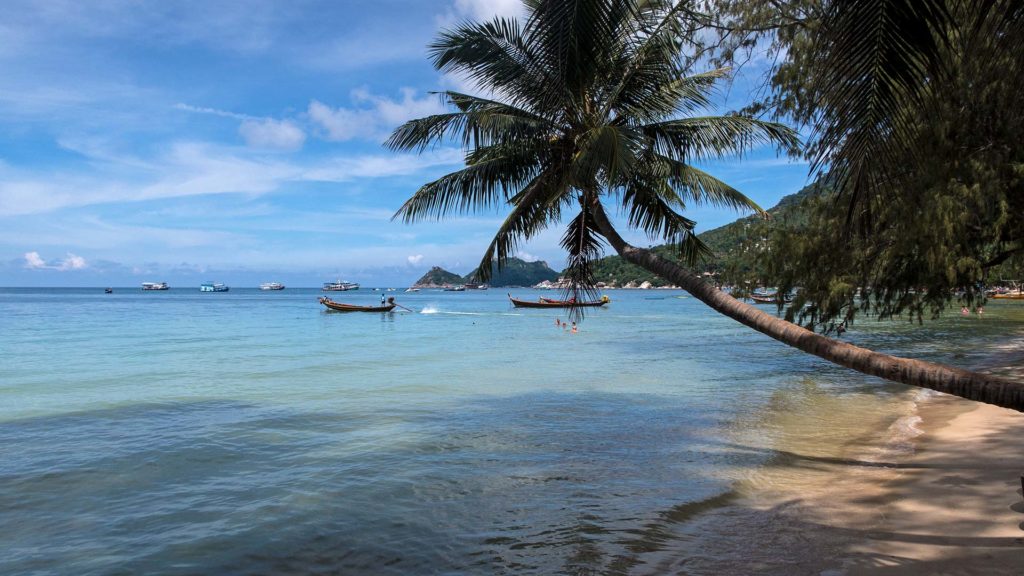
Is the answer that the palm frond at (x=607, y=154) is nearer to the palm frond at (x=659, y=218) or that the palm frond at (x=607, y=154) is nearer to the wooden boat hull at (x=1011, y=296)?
the palm frond at (x=659, y=218)

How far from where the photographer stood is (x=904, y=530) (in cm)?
493

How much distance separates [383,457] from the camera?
8.16m

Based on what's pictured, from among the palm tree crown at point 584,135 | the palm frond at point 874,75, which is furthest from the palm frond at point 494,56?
the palm frond at point 874,75

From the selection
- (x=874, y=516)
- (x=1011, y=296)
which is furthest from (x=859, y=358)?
(x=1011, y=296)

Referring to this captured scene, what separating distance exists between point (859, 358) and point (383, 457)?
6.08 m

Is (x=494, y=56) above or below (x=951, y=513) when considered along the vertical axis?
above

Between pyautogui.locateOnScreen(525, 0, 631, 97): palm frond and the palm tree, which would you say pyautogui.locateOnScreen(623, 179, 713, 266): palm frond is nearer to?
the palm tree

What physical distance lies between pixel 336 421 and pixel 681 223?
6.69 m

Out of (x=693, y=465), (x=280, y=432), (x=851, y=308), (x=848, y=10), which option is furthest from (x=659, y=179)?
(x=851, y=308)

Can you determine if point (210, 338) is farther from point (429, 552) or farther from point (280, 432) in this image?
point (429, 552)

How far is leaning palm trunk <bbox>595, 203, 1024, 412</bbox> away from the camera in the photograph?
3.07 metres

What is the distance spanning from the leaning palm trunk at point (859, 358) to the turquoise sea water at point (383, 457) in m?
1.97

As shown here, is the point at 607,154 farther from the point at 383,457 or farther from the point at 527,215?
the point at 383,457

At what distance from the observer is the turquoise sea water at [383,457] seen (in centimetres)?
520
